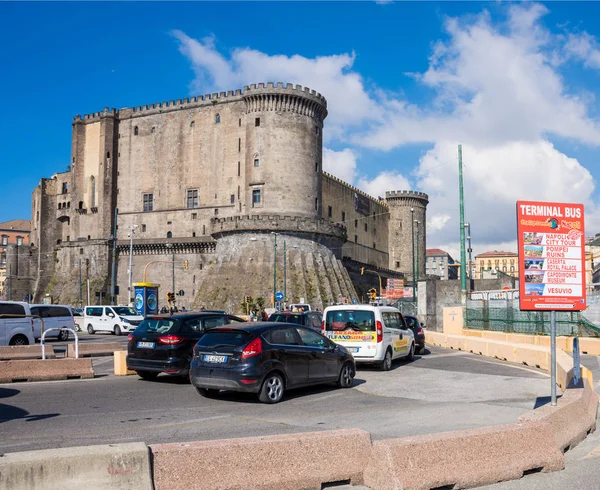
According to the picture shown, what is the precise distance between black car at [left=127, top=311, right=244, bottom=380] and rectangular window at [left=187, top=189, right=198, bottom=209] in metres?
56.2

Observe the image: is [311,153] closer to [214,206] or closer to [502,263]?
[214,206]

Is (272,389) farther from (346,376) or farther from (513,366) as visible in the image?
(513,366)

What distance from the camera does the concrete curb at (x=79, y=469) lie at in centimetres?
468

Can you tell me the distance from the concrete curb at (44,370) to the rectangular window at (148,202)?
58.6 metres

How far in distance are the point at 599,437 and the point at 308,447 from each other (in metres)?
4.93

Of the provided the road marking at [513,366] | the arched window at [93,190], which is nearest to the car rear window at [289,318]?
the road marking at [513,366]

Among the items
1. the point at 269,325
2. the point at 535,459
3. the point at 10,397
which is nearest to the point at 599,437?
the point at 535,459

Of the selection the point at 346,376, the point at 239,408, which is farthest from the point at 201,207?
the point at 239,408

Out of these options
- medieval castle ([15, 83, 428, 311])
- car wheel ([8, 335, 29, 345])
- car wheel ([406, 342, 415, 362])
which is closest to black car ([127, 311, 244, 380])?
car wheel ([406, 342, 415, 362])

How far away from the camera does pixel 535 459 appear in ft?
22.3

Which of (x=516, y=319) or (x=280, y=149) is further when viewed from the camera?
(x=280, y=149)

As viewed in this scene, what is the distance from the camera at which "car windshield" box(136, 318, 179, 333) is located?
567 inches

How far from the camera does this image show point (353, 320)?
16828 millimetres

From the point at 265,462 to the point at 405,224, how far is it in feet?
313
